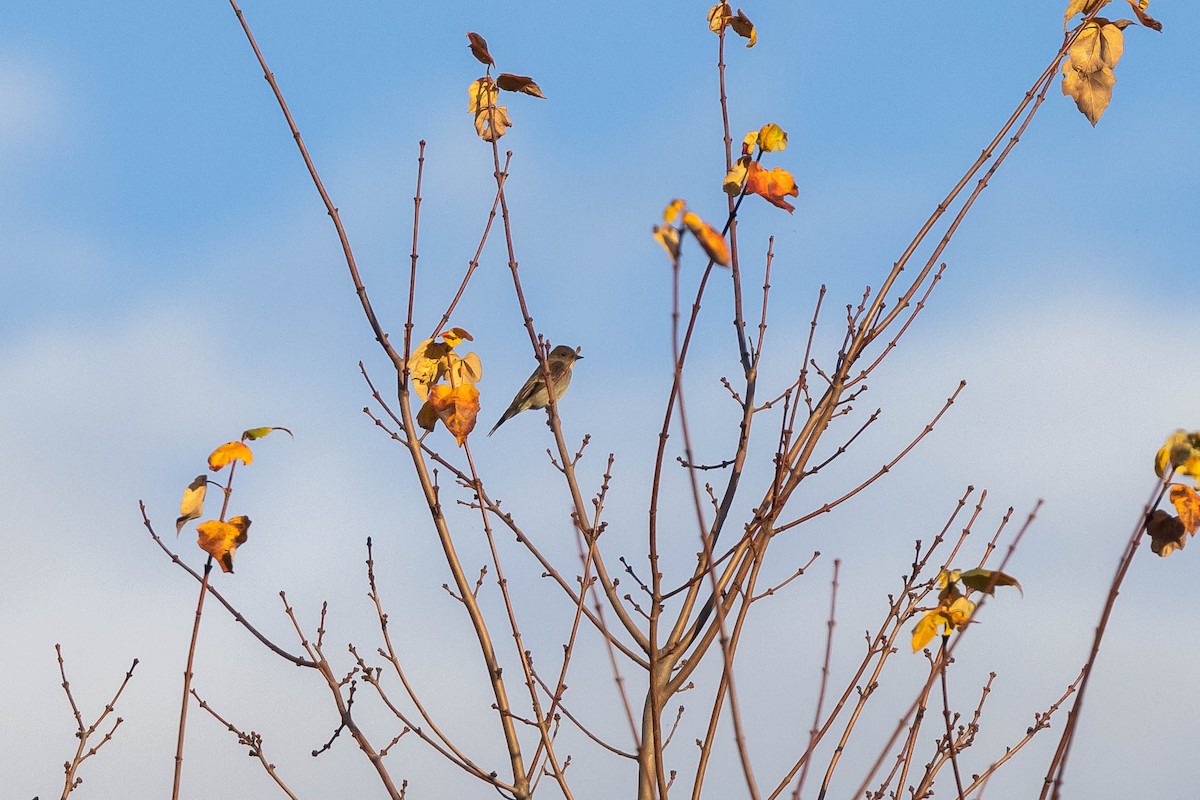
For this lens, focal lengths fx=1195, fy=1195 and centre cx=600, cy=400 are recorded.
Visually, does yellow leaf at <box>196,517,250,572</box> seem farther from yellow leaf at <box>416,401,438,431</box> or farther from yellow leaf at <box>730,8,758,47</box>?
yellow leaf at <box>730,8,758,47</box>

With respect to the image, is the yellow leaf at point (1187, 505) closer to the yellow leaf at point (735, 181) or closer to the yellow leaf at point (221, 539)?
the yellow leaf at point (735, 181)

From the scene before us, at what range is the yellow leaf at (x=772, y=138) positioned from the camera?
9.97 feet

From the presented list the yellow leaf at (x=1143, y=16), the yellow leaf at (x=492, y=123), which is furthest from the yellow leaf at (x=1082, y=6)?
the yellow leaf at (x=492, y=123)

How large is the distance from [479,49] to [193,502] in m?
1.66

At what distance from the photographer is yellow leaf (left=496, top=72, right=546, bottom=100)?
11.9 ft

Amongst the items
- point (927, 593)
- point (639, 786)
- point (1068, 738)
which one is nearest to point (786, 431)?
point (927, 593)

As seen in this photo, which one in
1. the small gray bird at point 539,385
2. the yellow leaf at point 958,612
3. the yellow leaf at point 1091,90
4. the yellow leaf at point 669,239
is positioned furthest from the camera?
the small gray bird at point 539,385

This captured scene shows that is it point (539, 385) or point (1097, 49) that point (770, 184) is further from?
point (539, 385)

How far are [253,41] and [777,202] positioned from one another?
163 cm

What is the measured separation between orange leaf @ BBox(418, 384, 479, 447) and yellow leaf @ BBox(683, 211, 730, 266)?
5.13 ft

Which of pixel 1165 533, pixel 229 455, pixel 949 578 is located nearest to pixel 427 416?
pixel 229 455

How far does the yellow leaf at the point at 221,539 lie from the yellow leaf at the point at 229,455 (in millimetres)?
140

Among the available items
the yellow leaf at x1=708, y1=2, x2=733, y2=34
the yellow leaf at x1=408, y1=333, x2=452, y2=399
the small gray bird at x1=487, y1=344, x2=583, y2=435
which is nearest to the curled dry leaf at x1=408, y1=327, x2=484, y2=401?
the yellow leaf at x1=408, y1=333, x2=452, y2=399

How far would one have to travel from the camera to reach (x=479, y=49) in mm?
3684
